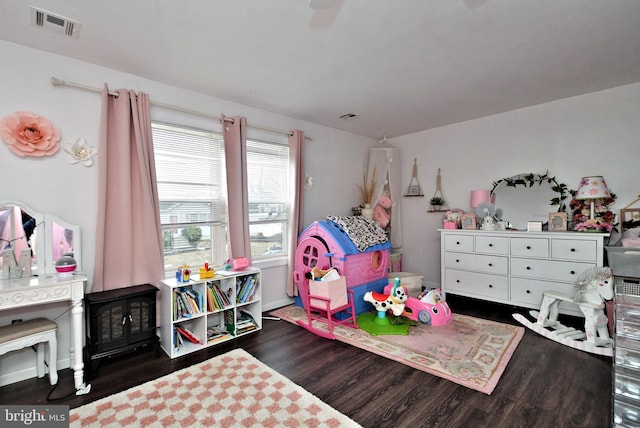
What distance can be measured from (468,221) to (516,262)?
752mm

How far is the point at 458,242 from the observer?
400cm

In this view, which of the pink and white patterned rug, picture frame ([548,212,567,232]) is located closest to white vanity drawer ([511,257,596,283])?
picture frame ([548,212,567,232])

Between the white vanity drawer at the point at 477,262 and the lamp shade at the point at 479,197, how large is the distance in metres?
0.72

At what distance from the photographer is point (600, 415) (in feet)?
6.02

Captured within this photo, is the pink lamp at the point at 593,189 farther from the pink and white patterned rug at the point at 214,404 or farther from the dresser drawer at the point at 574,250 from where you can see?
the pink and white patterned rug at the point at 214,404

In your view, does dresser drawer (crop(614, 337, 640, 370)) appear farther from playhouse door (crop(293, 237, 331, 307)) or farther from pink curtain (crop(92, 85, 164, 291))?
pink curtain (crop(92, 85, 164, 291))

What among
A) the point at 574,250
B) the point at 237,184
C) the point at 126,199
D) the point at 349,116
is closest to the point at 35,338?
the point at 126,199

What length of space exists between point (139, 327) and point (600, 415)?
329 cm

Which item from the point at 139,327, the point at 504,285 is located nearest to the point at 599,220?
the point at 504,285

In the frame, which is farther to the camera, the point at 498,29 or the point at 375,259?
the point at 375,259

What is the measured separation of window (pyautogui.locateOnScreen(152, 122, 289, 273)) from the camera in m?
2.98

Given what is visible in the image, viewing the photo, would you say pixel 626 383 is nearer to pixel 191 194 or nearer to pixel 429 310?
pixel 429 310

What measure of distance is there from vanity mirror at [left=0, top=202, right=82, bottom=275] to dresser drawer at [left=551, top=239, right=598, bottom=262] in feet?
15.1

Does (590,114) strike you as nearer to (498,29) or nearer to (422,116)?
(422,116)
